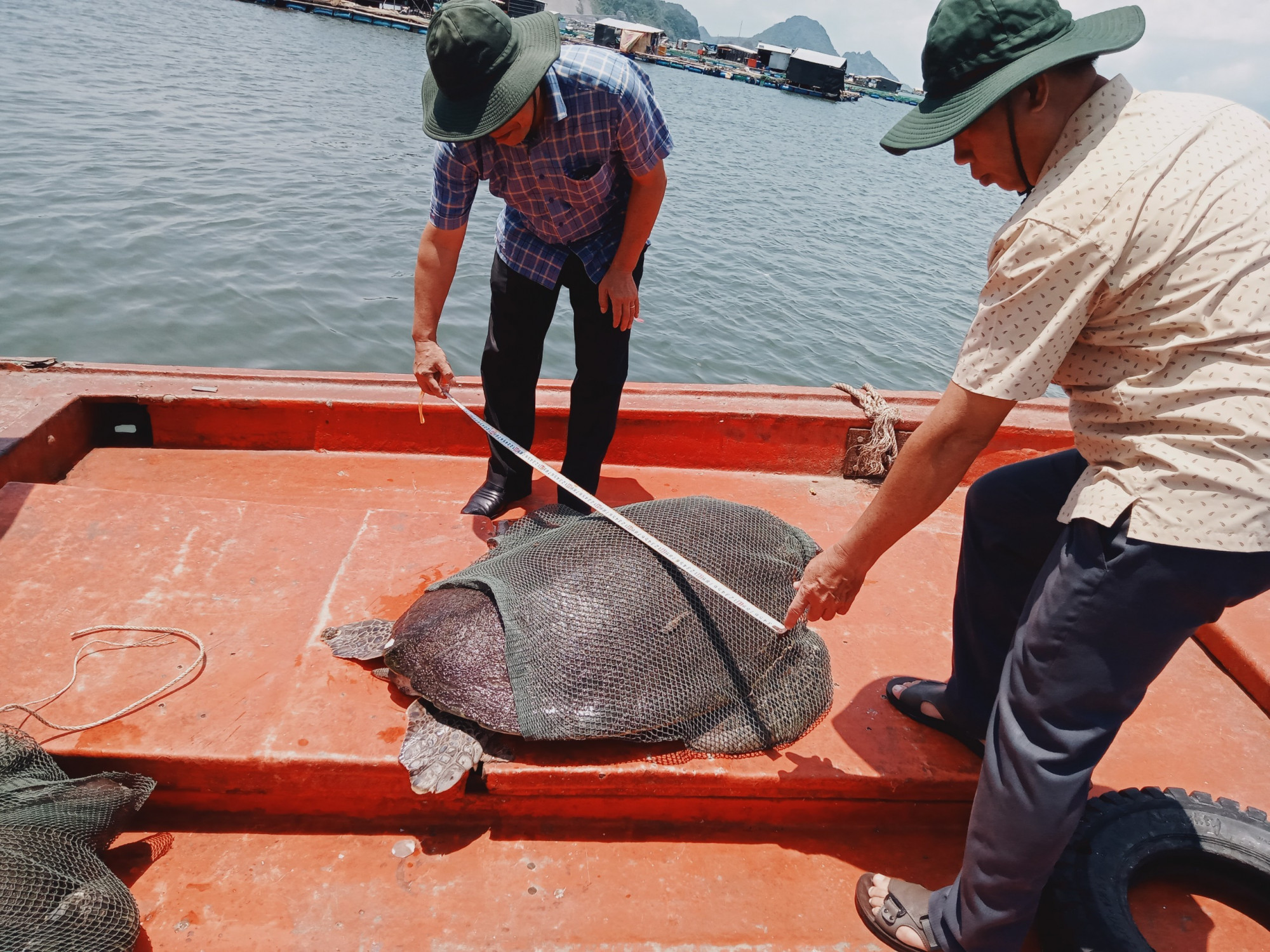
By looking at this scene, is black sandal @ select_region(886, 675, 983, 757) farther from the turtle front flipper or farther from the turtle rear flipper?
the turtle front flipper

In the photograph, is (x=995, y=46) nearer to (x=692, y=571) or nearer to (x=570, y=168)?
(x=692, y=571)

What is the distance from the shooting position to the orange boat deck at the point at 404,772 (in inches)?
91.0

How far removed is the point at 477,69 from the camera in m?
2.81

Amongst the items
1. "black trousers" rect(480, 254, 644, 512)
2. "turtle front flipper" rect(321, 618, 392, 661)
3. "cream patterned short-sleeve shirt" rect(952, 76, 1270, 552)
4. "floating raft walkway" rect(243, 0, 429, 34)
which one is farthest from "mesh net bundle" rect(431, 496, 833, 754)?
"floating raft walkway" rect(243, 0, 429, 34)

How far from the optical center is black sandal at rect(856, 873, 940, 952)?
2.27 metres

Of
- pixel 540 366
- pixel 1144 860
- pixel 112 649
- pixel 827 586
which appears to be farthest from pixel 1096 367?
pixel 112 649

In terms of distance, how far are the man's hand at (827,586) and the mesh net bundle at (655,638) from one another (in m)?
0.44

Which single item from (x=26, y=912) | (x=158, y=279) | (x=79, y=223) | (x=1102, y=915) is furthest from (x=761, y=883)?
(x=79, y=223)

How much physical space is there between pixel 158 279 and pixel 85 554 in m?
8.39

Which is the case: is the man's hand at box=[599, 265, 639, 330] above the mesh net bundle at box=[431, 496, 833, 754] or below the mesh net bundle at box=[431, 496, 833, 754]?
above

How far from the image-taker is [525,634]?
250cm

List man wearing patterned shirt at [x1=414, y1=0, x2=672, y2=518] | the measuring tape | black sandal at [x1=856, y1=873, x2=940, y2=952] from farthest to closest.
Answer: man wearing patterned shirt at [x1=414, y1=0, x2=672, y2=518] → the measuring tape → black sandal at [x1=856, y1=873, x2=940, y2=952]

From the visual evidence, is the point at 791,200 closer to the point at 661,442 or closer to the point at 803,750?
the point at 661,442

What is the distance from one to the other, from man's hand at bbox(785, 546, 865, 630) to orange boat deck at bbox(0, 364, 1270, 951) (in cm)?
60
